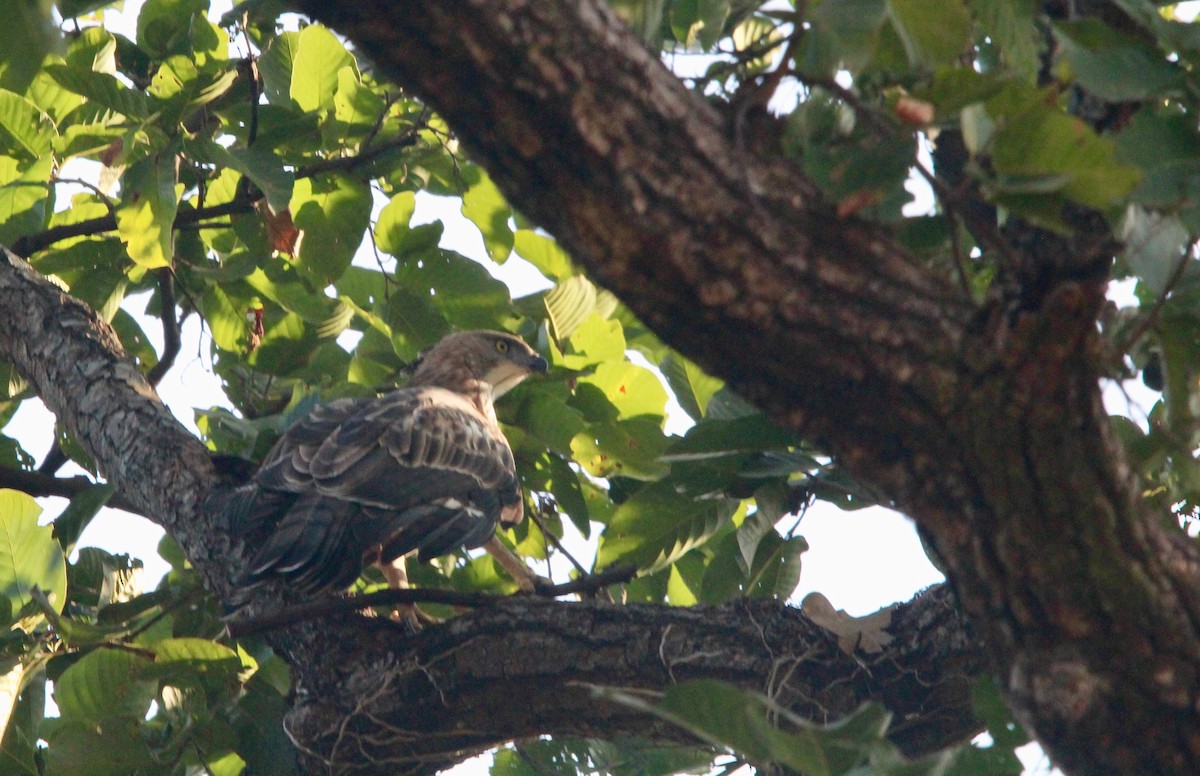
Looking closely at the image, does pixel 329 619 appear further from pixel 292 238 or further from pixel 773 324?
pixel 773 324

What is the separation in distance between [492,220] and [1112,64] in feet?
8.64

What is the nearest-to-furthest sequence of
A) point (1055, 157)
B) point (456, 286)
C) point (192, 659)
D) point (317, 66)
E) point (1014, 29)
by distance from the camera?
point (1055, 157) < point (1014, 29) < point (192, 659) < point (317, 66) < point (456, 286)

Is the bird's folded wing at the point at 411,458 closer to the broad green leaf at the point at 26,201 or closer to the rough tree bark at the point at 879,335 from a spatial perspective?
the broad green leaf at the point at 26,201

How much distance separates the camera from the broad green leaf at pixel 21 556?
3145 millimetres

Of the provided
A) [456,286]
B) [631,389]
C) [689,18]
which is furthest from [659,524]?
[689,18]

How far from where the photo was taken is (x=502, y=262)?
4.17 m

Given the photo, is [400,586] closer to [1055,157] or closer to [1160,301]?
[1160,301]

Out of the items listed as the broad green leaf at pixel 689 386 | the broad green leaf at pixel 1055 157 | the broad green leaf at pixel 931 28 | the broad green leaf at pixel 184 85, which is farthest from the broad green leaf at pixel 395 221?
the broad green leaf at pixel 1055 157

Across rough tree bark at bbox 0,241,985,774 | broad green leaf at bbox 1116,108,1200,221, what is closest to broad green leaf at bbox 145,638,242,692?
rough tree bark at bbox 0,241,985,774

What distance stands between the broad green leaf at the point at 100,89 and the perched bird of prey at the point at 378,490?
114 cm

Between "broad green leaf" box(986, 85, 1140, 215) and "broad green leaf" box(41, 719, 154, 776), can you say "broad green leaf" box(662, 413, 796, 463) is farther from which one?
"broad green leaf" box(41, 719, 154, 776)

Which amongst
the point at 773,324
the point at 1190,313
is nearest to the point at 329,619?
the point at 773,324

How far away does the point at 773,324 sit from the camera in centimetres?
188

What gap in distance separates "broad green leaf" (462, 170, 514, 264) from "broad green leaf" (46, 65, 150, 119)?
117cm
